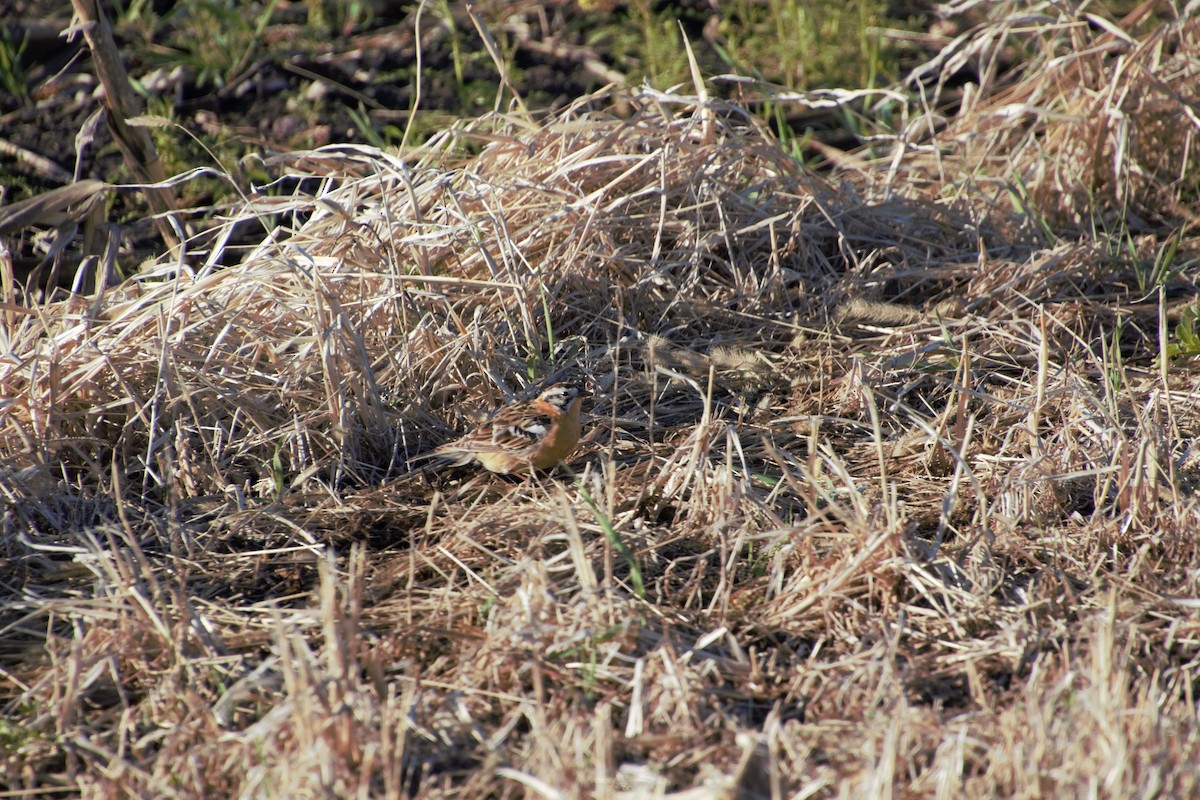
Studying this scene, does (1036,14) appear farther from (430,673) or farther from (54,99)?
(54,99)

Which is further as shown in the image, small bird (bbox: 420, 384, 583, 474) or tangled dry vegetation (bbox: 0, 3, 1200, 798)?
small bird (bbox: 420, 384, 583, 474)

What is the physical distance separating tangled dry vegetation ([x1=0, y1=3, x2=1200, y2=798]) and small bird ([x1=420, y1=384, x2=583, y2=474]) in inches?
5.0

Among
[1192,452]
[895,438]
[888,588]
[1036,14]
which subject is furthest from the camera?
[1036,14]

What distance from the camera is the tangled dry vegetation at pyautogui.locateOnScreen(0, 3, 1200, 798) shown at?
10.0ft

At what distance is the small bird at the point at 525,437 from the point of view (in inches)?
175

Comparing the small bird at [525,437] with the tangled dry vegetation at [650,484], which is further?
the small bird at [525,437]

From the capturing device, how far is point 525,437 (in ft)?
14.4

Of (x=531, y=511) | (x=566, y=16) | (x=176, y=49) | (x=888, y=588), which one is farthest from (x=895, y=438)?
(x=176, y=49)

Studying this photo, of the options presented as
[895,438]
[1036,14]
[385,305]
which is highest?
[1036,14]

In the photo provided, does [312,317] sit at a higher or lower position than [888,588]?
higher

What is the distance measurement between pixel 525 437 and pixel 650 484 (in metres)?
0.53

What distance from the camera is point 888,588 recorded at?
3.68m

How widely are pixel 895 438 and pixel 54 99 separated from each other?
20.2 feet

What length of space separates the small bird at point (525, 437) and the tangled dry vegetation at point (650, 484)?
0.42 ft
